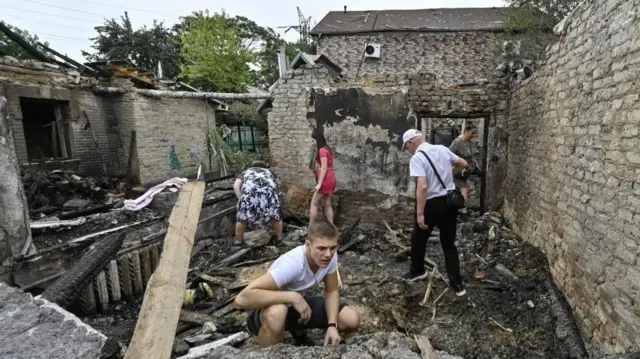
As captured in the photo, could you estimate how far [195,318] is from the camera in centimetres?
383

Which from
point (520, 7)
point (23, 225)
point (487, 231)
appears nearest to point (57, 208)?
point (23, 225)

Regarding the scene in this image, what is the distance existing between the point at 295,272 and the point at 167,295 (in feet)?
3.10

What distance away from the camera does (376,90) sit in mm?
6613

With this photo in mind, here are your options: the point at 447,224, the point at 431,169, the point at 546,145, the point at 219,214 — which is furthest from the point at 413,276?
the point at 219,214

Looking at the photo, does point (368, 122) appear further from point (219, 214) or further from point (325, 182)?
point (219, 214)

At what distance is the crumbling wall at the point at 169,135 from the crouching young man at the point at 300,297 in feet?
31.1

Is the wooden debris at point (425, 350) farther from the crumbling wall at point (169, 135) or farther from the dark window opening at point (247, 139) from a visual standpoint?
the dark window opening at point (247, 139)

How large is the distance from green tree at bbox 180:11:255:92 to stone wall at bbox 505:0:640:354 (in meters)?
14.3

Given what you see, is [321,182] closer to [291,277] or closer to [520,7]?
[291,277]

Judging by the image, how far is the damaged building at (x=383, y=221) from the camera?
2.60 metres

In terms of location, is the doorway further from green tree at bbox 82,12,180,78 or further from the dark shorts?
green tree at bbox 82,12,180,78

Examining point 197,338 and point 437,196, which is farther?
point 437,196

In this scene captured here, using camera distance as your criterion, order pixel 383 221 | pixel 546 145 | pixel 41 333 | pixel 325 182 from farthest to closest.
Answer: pixel 383 221 → pixel 325 182 → pixel 546 145 → pixel 41 333

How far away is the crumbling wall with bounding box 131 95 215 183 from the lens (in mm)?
10414
